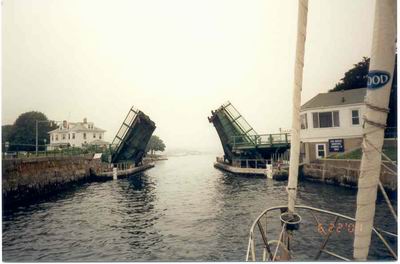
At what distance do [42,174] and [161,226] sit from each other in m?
10.9

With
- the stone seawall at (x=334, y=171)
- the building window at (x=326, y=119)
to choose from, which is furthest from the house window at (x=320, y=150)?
the building window at (x=326, y=119)

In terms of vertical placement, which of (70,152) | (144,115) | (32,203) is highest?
(144,115)

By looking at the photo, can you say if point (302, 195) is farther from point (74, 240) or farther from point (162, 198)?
point (74, 240)

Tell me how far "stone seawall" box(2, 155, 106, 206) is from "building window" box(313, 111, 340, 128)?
565 inches

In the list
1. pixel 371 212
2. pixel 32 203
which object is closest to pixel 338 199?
pixel 371 212

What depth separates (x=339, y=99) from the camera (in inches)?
608

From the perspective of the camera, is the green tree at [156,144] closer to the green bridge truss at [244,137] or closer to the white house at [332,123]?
the green bridge truss at [244,137]

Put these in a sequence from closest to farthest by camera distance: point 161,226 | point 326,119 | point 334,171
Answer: point 161,226, point 334,171, point 326,119

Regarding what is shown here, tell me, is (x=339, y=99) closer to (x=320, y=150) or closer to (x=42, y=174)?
(x=320, y=150)

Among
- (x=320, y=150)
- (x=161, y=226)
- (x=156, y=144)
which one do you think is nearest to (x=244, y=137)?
(x=320, y=150)

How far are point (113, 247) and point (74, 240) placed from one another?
51.0 inches

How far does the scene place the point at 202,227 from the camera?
8273 millimetres

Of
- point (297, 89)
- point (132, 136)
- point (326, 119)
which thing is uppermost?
point (326, 119)

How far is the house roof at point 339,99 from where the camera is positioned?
1466 centimetres
